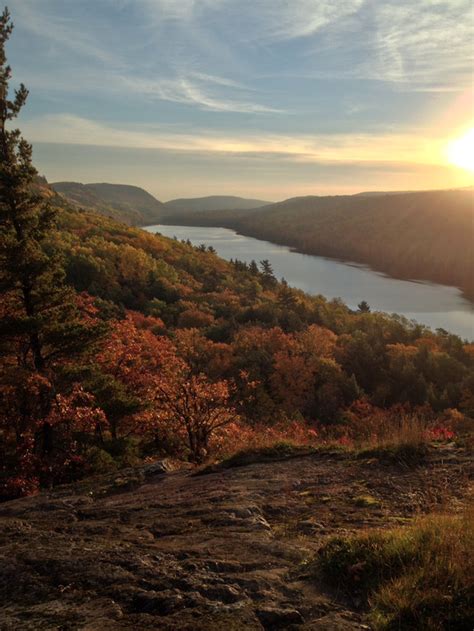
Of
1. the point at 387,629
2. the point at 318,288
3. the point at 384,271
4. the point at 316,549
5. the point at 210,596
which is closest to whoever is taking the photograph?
the point at 387,629

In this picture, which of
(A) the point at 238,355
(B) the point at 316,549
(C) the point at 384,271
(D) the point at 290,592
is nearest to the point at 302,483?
(B) the point at 316,549

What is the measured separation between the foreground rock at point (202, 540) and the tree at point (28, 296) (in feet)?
20.0

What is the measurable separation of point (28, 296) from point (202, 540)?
458 inches

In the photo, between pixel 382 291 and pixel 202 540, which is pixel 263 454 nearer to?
pixel 202 540

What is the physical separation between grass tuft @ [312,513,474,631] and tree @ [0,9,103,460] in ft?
37.3

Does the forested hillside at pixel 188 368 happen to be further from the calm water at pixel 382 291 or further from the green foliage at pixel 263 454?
the calm water at pixel 382 291

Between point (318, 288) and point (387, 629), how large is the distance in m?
134

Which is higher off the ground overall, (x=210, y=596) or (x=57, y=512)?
(x=210, y=596)

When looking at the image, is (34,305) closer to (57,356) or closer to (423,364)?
(57,356)

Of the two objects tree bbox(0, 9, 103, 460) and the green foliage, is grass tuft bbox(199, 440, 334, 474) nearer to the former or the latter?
the green foliage

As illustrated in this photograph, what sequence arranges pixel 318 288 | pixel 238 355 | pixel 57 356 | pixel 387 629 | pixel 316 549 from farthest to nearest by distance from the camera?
pixel 318 288 → pixel 238 355 → pixel 57 356 → pixel 316 549 → pixel 387 629

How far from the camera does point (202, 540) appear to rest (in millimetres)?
5598

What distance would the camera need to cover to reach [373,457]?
338 inches

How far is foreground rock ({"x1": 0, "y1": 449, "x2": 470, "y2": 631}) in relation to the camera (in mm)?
3871
